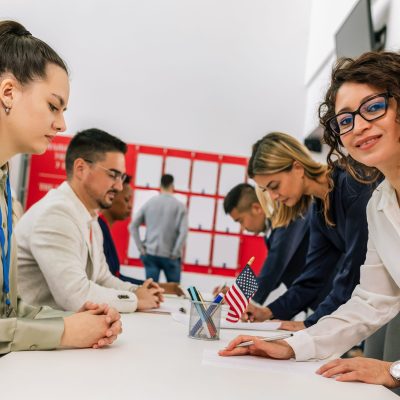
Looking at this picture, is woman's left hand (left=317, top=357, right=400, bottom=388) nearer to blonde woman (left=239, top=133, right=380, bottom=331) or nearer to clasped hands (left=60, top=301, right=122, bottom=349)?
clasped hands (left=60, top=301, right=122, bottom=349)

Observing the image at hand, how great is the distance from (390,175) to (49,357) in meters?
0.97

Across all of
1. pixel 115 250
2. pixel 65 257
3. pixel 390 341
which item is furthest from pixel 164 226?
pixel 390 341

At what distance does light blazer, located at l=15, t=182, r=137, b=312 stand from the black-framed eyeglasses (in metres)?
1.06

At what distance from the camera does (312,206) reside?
253 cm

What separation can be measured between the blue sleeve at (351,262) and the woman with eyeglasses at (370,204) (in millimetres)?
460

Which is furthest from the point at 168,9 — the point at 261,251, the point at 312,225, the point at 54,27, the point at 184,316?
the point at 184,316

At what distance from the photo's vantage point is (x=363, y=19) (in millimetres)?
→ 4203

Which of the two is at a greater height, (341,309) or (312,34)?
(312,34)

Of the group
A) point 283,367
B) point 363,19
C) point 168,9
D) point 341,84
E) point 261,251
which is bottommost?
point 261,251

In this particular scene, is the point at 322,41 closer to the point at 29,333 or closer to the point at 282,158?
the point at 282,158

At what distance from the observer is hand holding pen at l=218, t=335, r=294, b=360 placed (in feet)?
4.60

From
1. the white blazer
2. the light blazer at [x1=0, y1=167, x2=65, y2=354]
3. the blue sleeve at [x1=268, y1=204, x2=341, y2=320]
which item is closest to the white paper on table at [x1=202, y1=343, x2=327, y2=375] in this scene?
the white blazer

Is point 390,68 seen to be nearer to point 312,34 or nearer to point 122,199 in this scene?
point 122,199

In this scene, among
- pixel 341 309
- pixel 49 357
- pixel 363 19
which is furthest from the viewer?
pixel 363 19
